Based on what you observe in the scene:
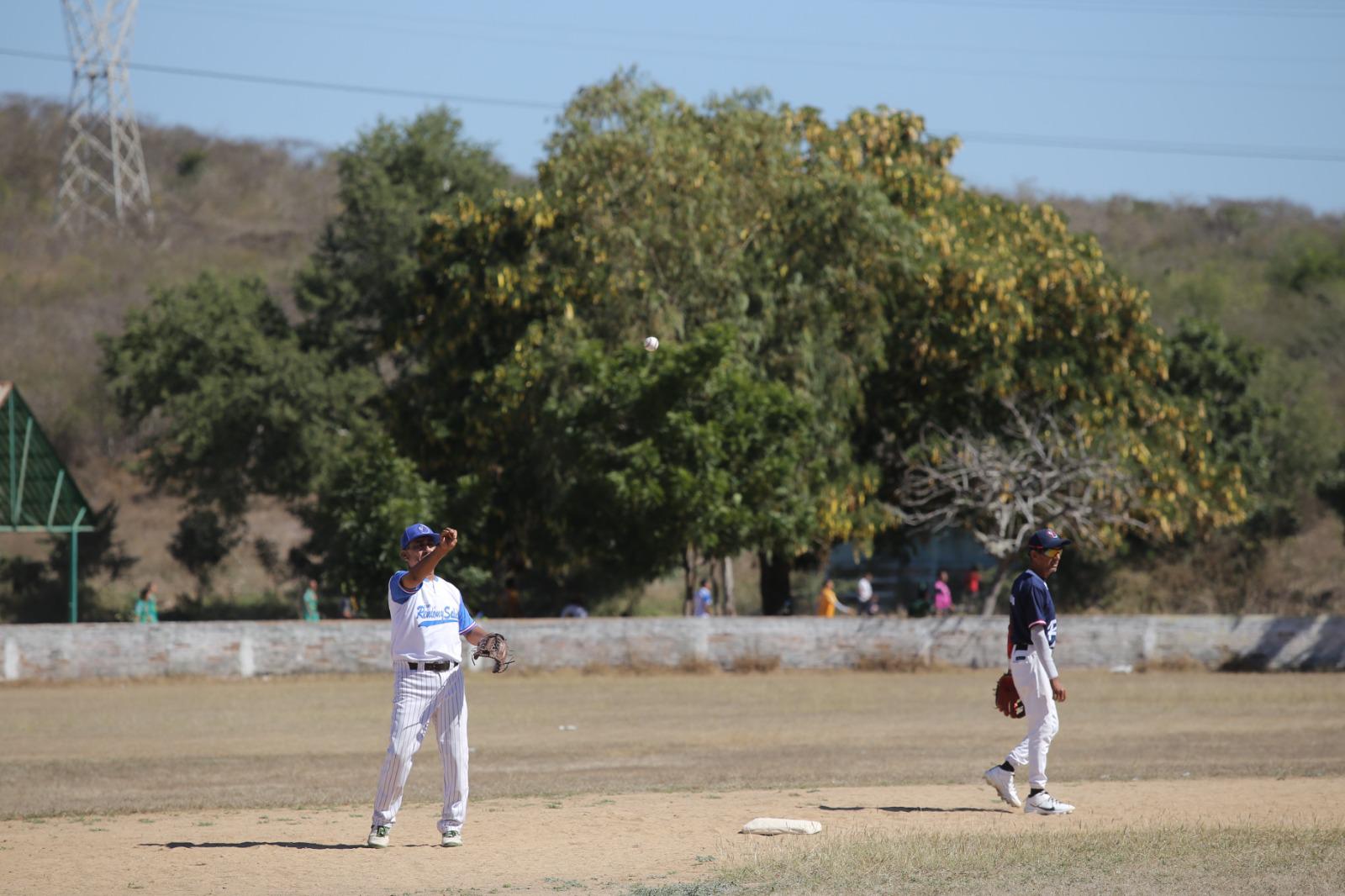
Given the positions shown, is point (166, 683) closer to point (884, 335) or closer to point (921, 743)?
point (921, 743)

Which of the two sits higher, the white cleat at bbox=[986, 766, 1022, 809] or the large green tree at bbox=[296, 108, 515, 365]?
the large green tree at bbox=[296, 108, 515, 365]

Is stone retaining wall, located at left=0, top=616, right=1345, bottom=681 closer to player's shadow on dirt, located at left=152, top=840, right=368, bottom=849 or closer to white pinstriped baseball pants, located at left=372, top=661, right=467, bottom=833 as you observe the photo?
player's shadow on dirt, located at left=152, top=840, right=368, bottom=849

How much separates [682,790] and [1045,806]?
3417 mm

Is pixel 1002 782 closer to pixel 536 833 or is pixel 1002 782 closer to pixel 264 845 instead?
pixel 536 833

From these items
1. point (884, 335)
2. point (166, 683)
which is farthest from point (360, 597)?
point (884, 335)

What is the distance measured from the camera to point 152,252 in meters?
91.7

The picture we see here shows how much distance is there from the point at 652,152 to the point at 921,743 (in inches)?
649

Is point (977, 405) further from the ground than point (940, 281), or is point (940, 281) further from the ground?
point (940, 281)

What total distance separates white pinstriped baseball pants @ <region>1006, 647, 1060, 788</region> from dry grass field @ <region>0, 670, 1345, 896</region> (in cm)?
43

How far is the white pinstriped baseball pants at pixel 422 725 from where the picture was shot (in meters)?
9.45

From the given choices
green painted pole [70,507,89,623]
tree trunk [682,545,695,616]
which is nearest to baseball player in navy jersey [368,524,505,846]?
tree trunk [682,545,695,616]

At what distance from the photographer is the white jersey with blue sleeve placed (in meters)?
9.52

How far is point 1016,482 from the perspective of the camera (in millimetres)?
33750

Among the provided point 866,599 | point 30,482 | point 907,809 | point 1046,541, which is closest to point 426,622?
point 907,809
